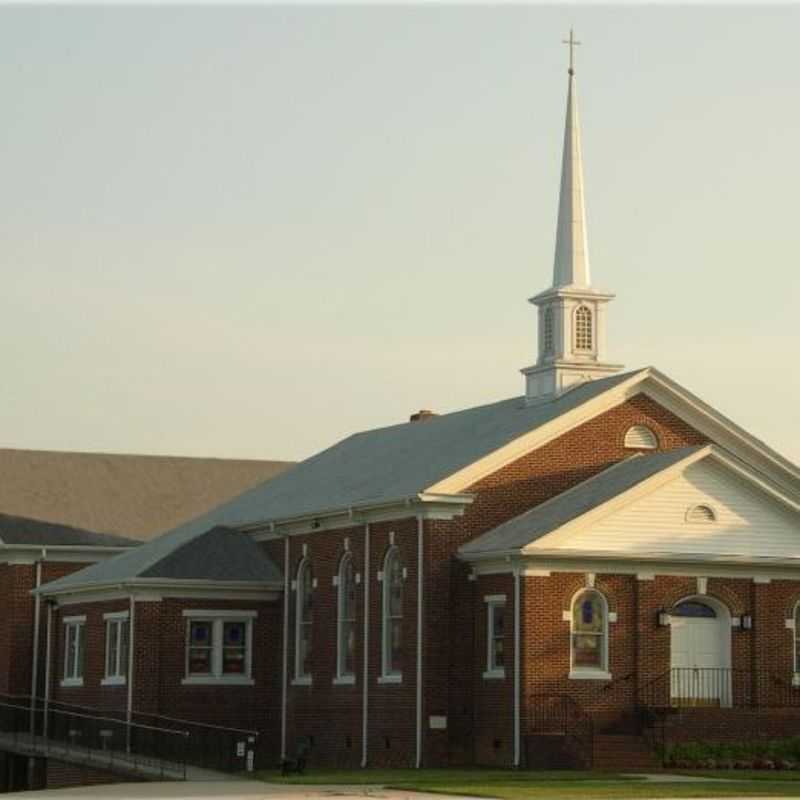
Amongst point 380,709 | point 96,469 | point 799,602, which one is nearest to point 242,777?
point 380,709

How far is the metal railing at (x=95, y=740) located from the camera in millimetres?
50031

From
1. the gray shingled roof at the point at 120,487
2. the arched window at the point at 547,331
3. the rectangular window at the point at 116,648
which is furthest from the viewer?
the gray shingled roof at the point at 120,487

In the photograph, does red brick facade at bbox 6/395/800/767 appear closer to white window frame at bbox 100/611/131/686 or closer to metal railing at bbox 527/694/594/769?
metal railing at bbox 527/694/594/769

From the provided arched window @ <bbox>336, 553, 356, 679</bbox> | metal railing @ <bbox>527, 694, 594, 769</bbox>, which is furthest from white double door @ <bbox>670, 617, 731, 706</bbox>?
arched window @ <bbox>336, 553, 356, 679</bbox>

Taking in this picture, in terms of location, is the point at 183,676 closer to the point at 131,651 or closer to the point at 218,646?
the point at 218,646

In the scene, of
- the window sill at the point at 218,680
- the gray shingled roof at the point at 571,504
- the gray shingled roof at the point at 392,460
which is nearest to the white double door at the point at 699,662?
the gray shingled roof at the point at 571,504

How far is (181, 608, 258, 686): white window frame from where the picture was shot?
179 feet

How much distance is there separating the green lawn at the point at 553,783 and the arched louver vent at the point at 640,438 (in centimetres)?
902

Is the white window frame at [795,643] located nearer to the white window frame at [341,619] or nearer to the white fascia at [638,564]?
the white fascia at [638,564]

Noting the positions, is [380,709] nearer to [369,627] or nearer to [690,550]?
[369,627]

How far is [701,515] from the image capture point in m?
47.6

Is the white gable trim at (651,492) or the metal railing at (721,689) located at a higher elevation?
the white gable trim at (651,492)

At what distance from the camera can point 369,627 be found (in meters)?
51.0

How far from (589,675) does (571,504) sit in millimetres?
3848
